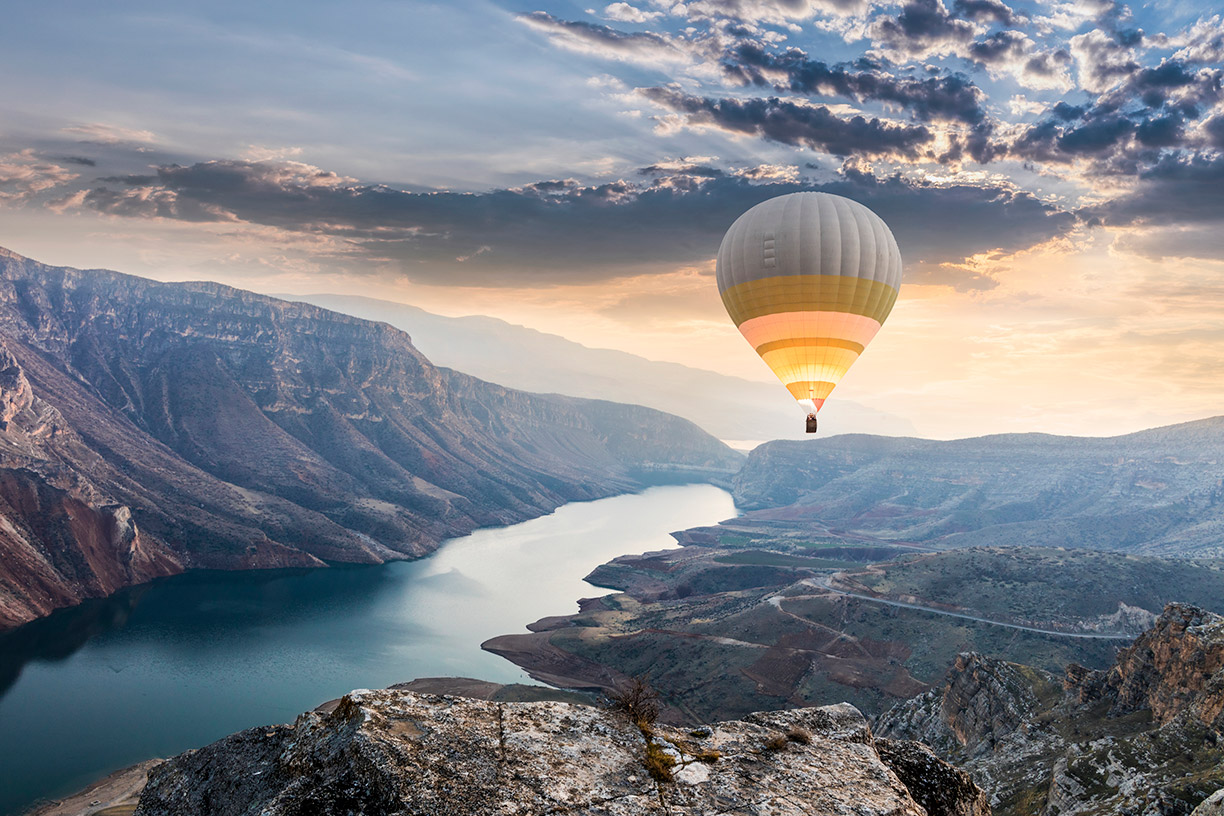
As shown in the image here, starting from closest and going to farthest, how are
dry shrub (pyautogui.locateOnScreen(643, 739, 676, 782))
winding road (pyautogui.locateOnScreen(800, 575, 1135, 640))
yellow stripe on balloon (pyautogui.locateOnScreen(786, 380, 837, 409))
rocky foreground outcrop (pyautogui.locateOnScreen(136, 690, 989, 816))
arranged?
rocky foreground outcrop (pyautogui.locateOnScreen(136, 690, 989, 816)) → dry shrub (pyautogui.locateOnScreen(643, 739, 676, 782)) → yellow stripe on balloon (pyautogui.locateOnScreen(786, 380, 837, 409)) → winding road (pyautogui.locateOnScreen(800, 575, 1135, 640))

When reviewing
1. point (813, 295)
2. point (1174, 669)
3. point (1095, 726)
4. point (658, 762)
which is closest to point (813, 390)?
point (813, 295)

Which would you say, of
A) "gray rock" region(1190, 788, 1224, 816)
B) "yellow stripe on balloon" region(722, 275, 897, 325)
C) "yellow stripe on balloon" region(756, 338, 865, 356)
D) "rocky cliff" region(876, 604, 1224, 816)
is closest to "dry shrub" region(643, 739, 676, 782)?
"gray rock" region(1190, 788, 1224, 816)

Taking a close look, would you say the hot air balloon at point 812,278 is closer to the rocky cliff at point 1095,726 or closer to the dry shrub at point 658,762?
the rocky cliff at point 1095,726

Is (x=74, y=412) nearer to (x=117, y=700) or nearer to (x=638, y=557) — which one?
(x=117, y=700)

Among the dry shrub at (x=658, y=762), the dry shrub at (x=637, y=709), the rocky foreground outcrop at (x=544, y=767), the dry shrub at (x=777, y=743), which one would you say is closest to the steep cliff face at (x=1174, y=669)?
the rocky foreground outcrop at (x=544, y=767)

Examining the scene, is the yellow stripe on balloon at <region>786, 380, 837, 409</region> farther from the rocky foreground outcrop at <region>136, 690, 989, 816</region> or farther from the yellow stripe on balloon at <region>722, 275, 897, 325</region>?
the rocky foreground outcrop at <region>136, 690, 989, 816</region>

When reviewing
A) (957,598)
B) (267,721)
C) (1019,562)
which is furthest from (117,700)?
(1019,562)
